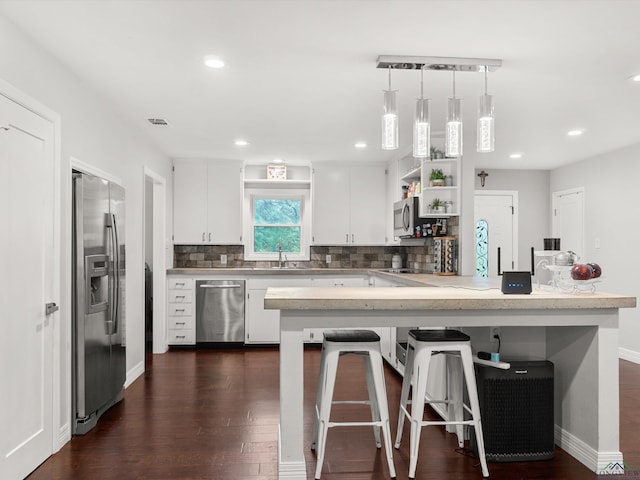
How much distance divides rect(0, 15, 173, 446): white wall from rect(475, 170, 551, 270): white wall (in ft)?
16.1

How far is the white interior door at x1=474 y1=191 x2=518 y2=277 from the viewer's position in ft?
23.7

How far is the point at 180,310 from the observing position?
19.5 feet

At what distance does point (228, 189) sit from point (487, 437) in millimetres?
4451

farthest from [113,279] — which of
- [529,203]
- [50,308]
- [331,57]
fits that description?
[529,203]

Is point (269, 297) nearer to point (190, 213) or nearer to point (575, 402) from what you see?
point (575, 402)

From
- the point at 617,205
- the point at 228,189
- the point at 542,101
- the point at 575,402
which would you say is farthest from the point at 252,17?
the point at 617,205

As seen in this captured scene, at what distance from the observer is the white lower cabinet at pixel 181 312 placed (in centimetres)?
592

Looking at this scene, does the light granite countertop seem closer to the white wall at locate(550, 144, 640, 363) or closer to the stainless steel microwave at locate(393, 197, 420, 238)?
the stainless steel microwave at locate(393, 197, 420, 238)

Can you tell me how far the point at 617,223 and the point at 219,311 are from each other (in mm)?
4786

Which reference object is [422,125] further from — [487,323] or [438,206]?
[438,206]

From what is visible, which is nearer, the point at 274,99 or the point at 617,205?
the point at 274,99

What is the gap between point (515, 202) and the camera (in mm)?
7246

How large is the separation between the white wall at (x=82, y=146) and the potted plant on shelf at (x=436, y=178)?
9.10 feet

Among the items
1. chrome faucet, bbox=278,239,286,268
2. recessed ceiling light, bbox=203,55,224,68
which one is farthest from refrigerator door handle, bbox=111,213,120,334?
chrome faucet, bbox=278,239,286,268
